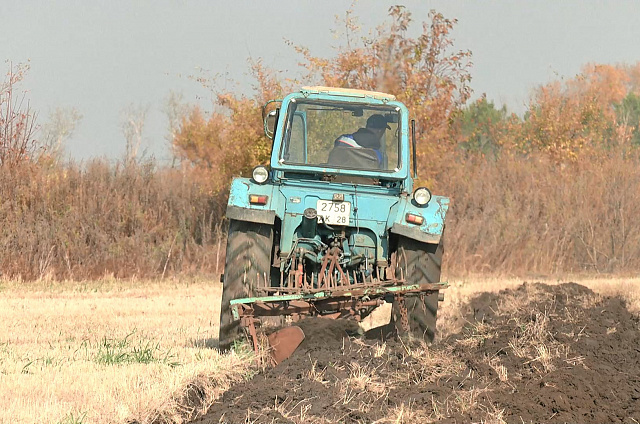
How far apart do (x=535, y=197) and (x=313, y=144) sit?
1272 centimetres

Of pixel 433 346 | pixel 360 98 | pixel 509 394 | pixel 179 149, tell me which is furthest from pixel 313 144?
pixel 179 149

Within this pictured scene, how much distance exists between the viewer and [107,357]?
781 centimetres

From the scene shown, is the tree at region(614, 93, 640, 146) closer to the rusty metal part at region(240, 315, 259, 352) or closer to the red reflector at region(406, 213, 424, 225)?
the red reflector at region(406, 213, 424, 225)

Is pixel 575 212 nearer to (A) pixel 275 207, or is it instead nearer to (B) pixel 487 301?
(B) pixel 487 301

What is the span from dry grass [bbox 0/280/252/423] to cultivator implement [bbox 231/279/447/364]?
1.11ft

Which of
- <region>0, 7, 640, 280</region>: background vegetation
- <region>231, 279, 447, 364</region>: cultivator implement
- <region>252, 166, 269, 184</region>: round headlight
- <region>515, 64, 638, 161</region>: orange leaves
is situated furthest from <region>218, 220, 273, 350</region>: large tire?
<region>515, 64, 638, 161</region>: orange leaves

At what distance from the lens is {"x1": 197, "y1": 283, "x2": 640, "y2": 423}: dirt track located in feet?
18.6

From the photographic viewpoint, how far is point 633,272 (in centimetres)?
1942

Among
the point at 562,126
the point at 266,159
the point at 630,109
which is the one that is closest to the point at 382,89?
the point at 266,159

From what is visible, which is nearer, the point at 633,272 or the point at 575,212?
the point at 633,272

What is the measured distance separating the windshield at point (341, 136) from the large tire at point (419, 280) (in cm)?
100

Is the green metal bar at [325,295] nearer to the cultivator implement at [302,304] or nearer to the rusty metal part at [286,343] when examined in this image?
the cultivator implement at [302,304]

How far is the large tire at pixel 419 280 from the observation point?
27.2ft

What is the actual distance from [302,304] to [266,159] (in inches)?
386
